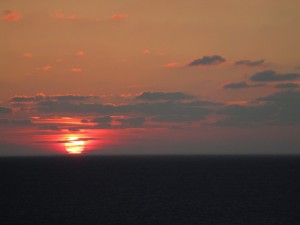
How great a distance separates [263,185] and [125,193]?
131 feet

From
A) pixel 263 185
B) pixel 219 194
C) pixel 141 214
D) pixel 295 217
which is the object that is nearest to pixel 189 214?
pixel 141 214

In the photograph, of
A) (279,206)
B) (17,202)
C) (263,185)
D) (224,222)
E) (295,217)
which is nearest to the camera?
(224,222)

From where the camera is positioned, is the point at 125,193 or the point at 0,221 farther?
the point at 125,193

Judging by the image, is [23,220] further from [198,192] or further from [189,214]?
[198,192]

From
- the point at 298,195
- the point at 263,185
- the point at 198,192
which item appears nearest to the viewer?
the point at 298,195

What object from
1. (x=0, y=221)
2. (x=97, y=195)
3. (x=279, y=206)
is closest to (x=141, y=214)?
(x=0, y=221)

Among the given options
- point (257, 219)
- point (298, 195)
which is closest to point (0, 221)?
point (257, 219)

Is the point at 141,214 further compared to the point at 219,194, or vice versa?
the point at 219,194

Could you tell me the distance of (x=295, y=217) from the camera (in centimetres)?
7106

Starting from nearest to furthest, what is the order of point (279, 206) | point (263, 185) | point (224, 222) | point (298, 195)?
point (224, 222), point (279, 206), point (298, 195), point (263, 185)

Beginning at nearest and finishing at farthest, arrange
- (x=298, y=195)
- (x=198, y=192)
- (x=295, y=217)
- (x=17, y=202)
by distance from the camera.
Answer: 1. (x=295, y=217)
2. (x=17, y=202)
3. (x=298, y=195)
4. (x=198, y=192)

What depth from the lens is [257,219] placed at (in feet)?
228

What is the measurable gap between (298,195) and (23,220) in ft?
189

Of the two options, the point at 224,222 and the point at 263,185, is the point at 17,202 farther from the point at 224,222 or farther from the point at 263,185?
the point at 263,185
